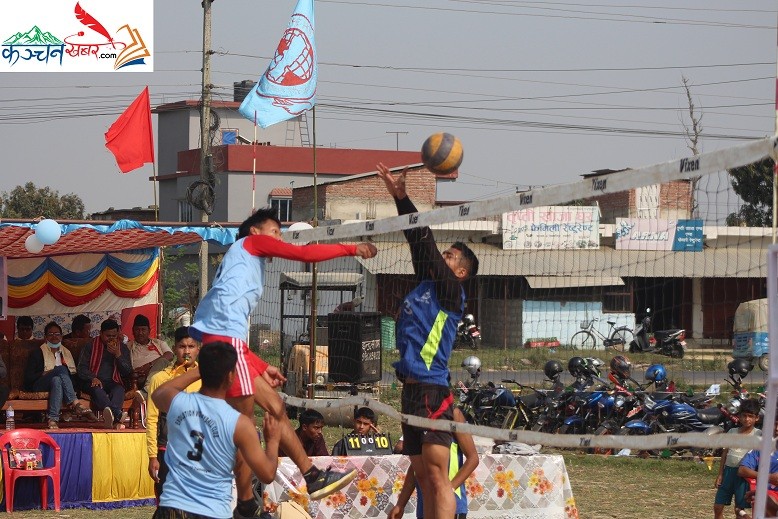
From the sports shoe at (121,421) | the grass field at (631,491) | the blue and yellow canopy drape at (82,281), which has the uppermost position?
the blue and yellow canopy drape at (82,281)

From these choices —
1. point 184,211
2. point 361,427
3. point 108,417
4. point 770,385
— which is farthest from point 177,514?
point 184,211

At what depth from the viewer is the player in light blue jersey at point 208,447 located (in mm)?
5117

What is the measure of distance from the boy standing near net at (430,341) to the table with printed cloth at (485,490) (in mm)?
2140

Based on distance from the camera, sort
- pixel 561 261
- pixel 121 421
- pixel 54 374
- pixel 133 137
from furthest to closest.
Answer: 1. pixel 561 261
2. pixel 133 137
3. pixel 121 421
4. pixel 54 374

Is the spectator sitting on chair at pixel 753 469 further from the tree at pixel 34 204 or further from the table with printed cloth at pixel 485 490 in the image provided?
the tree at pixel 34 204

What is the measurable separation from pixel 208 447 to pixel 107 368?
822 cm

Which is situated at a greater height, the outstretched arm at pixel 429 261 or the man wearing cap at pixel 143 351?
the outstretched arm at pixel 429 261

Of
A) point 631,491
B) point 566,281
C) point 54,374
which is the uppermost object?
point 566,281

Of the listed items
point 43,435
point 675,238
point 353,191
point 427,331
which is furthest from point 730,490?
point 353,191

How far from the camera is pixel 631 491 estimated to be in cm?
1197

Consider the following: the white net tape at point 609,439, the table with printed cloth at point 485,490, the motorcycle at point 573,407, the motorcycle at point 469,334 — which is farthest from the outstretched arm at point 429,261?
the motorcycle at point 469,334

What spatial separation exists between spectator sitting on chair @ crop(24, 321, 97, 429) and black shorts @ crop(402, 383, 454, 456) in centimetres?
645

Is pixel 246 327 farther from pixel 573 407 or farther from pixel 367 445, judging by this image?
pixel 573 407

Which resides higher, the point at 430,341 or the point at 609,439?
the point at 430,341
